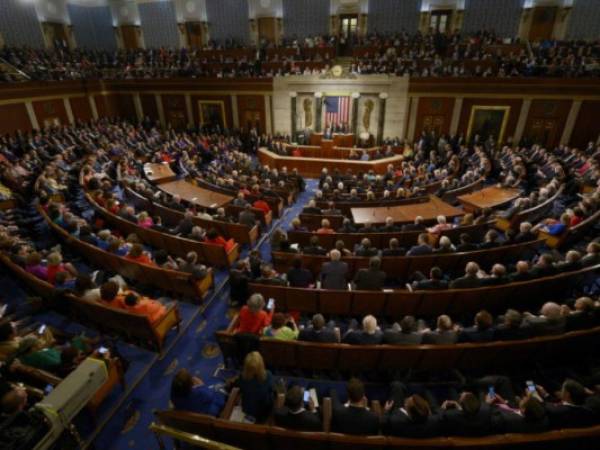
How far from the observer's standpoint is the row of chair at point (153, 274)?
498 centimetres

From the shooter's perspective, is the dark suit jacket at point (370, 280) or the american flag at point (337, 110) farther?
the american flag at point (337, 110)

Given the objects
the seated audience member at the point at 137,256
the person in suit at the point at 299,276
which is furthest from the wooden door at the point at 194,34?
the person in suit at the point at 299,276


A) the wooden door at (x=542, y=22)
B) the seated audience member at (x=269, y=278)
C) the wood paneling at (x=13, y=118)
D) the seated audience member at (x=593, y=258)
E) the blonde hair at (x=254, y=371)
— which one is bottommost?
the seated audience member at (x=269, y=278)

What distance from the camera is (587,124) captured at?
13539 millimetres

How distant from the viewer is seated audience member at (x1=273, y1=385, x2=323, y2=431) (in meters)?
2.63

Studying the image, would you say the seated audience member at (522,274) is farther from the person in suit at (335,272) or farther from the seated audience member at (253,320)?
the seated audience member at (253,320)


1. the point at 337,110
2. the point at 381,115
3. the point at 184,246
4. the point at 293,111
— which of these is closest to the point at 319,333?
the point at 184,246

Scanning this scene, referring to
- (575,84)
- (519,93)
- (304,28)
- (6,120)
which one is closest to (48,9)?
(6,120)

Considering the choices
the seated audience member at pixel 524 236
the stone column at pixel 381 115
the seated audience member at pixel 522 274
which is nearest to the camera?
the seated audience member at pixel 522 274

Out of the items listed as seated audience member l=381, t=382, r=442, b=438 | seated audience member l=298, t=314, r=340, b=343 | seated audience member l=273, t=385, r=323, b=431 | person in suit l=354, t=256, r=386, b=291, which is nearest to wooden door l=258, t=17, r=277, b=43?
person in suit l=354, t=256, r=386, b=291

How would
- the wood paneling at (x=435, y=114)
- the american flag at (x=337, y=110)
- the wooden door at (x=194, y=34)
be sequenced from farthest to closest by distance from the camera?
the wooden door at (x=194, y=34), the american flag at (x=337, y=110), the wood paneling at (x=435, y=114)

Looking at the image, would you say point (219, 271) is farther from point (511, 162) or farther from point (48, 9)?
point (48, 9)

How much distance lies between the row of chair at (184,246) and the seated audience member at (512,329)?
415 cm

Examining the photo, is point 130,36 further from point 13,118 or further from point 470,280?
point 470,280
